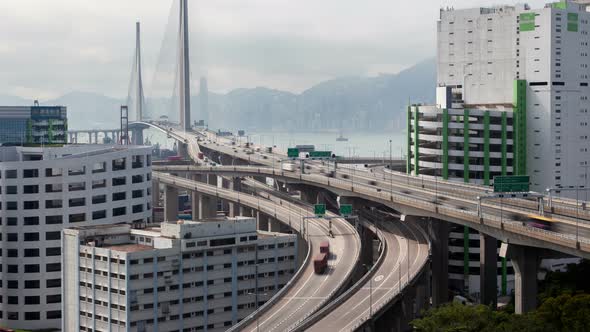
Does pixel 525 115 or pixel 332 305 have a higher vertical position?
pixel 525 115

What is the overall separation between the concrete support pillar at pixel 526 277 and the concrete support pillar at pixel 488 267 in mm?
8694

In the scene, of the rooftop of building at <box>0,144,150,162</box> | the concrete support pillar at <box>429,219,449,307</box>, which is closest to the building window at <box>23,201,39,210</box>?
the rooftop of building at <box>0,144,150,162</box>

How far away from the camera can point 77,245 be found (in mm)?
77500

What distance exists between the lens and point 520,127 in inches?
4094

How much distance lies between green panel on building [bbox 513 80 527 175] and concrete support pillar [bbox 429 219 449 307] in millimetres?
21124

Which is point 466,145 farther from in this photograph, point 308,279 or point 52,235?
point 52,235

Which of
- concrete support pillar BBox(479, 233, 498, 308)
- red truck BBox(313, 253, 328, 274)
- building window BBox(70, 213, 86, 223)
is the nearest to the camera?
concrete support pillar BBox(479, 233, 498, 308)

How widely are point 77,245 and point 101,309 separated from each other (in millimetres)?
5486

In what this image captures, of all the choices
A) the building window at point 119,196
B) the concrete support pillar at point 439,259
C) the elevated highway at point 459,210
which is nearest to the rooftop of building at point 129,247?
the building window at point 119,196

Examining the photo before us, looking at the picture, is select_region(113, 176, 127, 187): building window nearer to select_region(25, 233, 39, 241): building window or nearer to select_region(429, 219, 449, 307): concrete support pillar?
select_region(25, 233, 39, 241): building window

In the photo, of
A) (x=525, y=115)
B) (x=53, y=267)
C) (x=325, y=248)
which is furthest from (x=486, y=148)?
(x=53, y=267)

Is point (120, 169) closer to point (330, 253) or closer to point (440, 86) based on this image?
point (330, 253)

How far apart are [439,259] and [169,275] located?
2418 centimetres

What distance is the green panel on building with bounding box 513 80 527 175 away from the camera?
340ft
